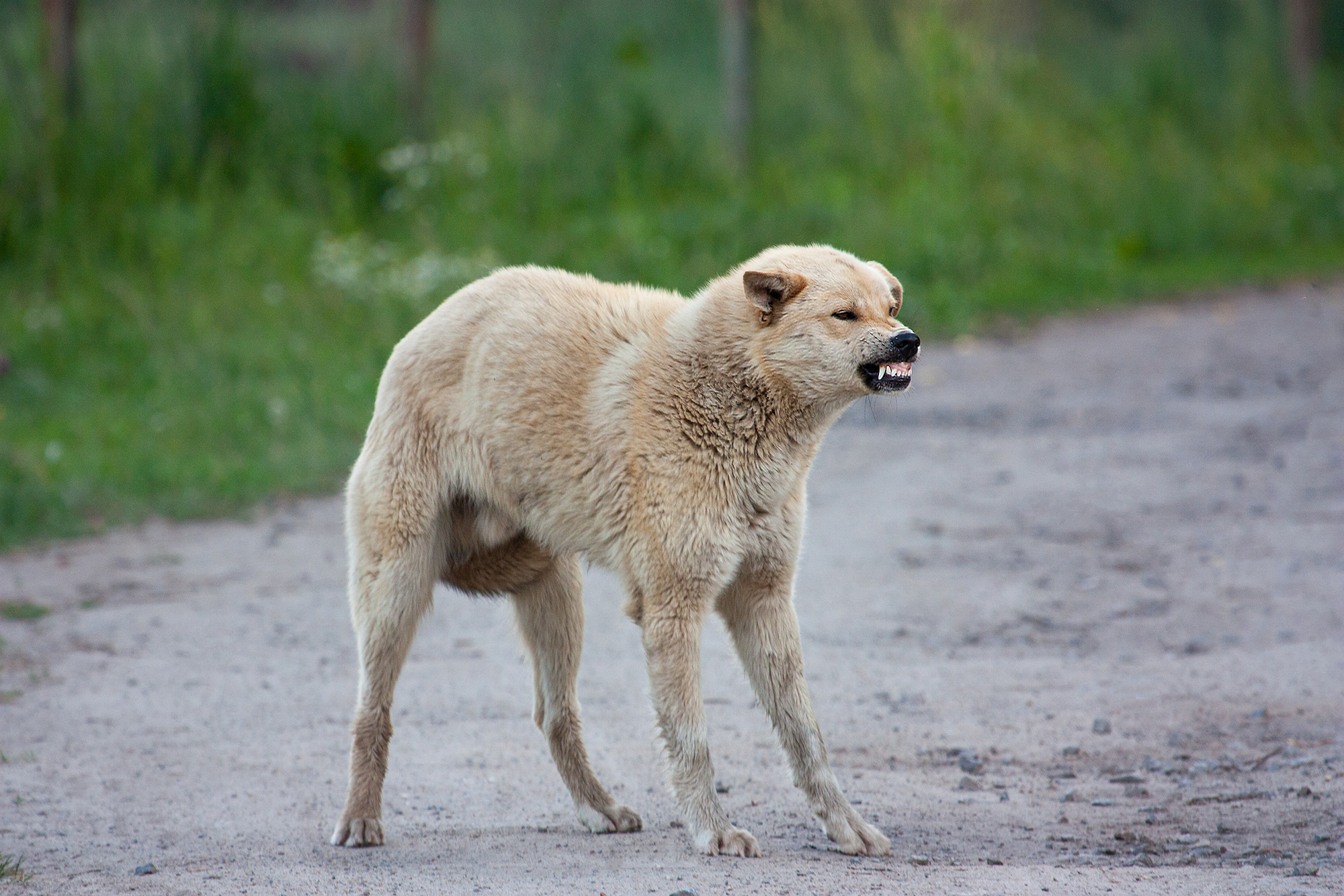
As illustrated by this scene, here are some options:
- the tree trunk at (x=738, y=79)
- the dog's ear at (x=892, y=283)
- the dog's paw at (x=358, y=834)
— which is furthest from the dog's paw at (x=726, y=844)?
the tree trunk at (x=738, y=79)

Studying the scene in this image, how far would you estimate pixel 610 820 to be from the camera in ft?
14.8

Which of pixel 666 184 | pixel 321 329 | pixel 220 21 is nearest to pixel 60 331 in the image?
pixel 321 329

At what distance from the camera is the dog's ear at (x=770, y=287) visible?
415 centimetres

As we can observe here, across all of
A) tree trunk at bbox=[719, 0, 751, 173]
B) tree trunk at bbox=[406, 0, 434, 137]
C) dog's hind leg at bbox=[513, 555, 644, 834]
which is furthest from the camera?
tree trunk at bbox=[719, 0, 751, 173]

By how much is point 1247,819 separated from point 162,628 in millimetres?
4581

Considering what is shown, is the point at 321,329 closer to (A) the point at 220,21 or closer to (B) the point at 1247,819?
(A) the point at 220,21

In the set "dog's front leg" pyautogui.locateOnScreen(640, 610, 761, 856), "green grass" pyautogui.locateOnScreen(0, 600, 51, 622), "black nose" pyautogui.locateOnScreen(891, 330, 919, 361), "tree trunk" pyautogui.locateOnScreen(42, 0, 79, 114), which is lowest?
"green grass" pyautogui.locateOnScreen(0, 600, 51, 622)

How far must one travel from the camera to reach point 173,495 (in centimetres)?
845

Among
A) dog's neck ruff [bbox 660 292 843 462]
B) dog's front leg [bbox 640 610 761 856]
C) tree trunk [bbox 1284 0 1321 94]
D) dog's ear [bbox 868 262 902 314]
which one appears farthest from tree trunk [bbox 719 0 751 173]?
dog's front leg [bbox 640 610 761 856]

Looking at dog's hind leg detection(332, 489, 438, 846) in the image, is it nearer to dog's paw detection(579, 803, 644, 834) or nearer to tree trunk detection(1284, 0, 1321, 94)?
dog's paw detection(579, 803, 644, 834)

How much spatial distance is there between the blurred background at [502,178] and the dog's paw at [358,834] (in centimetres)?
436

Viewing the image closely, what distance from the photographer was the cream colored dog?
164 inches

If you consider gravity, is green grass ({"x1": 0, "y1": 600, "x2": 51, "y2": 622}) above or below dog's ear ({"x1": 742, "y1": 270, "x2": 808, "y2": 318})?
below

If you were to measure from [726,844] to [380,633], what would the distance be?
4.06 feet
